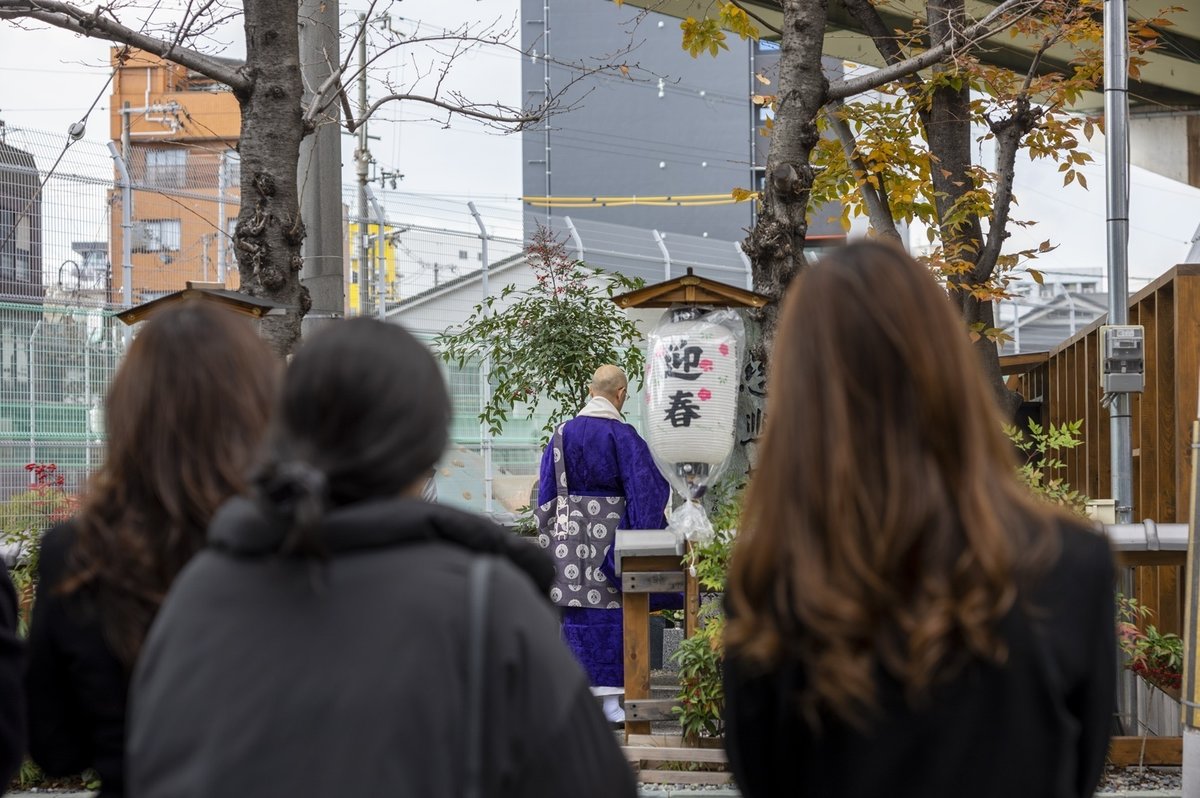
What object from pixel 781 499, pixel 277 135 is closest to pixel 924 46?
pixel 277 135

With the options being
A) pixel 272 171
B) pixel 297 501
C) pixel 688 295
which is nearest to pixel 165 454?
pixel 297 501

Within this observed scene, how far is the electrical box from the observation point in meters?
6.61

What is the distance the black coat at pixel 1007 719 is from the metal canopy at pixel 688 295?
4546 mm

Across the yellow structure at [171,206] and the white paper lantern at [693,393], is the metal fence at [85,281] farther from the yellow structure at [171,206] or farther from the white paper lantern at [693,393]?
the white paper lantern at [693,393]

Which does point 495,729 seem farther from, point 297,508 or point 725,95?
point 725,95

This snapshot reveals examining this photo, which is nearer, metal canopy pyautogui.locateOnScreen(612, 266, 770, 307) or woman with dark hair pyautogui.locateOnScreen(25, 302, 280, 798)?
woman with dark hair pyautogui.locateOnScreen(25, 302, 280, 798)

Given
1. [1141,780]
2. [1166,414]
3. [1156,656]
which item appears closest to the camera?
[1141,780]

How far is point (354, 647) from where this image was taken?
166cm

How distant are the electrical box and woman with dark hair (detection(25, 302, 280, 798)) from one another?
544 cm

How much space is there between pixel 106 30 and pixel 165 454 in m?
4.95

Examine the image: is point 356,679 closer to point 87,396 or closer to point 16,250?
point 87,396

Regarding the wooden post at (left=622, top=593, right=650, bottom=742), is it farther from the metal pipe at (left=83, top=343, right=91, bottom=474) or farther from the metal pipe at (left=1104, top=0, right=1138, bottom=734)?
the metal pipe at (left=83, top=343, right=91, bottom=474)

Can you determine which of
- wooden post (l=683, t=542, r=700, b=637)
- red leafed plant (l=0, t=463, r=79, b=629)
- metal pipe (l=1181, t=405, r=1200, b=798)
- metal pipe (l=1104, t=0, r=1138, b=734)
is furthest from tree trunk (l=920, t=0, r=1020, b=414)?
red leafed plant (l=0, t=463, r=79, b=629)

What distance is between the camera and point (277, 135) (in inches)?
266
